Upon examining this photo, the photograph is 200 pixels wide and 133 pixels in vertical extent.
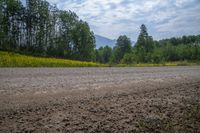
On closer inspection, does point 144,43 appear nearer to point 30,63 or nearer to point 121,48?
point 121,48

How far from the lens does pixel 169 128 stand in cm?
512

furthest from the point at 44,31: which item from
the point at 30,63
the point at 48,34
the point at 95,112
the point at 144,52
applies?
the point at 95,112

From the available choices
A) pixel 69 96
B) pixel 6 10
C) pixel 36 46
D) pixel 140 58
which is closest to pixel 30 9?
pixel 6 10

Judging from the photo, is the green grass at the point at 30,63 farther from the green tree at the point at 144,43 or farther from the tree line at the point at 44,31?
the green tree at the point at 144,43

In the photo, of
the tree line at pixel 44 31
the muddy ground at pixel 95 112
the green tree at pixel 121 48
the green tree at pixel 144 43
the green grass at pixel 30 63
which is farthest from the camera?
the green tree at pixel 121 48

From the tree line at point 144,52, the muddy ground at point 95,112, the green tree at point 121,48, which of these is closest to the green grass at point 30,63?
the muddy ground at point 95,112

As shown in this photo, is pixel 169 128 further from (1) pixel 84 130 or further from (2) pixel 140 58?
(2) pixel 140 58

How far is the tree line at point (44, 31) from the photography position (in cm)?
7531

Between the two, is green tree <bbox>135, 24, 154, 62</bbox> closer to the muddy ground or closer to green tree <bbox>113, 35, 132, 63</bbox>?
green tree <bbox>113, 35, 132, 63</bbox>

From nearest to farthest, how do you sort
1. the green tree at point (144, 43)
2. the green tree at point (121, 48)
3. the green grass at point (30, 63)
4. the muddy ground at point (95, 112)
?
the muddy ground at point (95, 112), the green grass at point (30, 63), the green tree at point (144, 43), the green tree at point (121, 48)

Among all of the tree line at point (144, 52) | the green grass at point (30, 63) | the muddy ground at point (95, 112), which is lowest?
the muddy ground at point (95, 112)

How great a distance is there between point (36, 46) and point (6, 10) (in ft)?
46.8

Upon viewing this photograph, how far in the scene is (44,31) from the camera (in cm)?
8038

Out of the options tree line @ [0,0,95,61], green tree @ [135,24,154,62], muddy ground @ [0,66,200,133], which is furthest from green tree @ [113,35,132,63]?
muddy ground @ [0,66,200,133]
